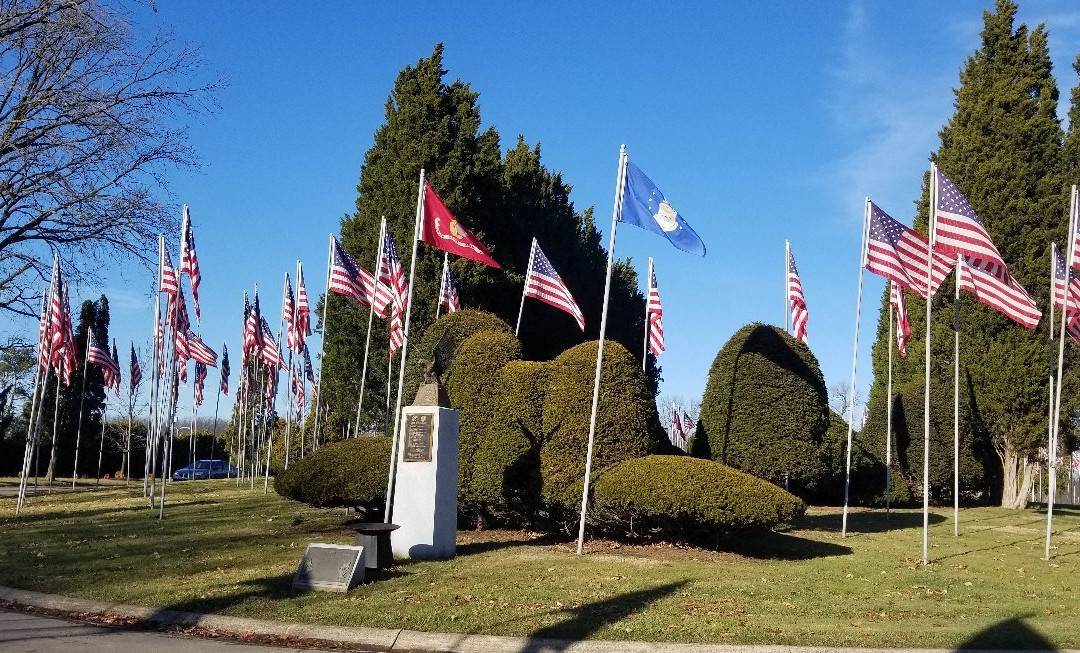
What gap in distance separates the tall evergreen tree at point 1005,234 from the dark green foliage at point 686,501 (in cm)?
1569

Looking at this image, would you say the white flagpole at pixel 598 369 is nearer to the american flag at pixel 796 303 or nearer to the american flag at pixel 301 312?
the american flag at pixel 796 303

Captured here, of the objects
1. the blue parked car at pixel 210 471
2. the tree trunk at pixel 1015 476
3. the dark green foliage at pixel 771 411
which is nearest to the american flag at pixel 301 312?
the dark green foliage at pixel 771 411

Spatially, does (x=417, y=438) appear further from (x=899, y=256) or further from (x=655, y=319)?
(x=655, y=319)

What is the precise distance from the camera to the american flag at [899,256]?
55.1 feet

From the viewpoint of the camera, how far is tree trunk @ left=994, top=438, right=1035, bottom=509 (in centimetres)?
2875

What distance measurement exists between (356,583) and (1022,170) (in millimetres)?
27053

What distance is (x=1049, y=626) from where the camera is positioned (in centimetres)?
969

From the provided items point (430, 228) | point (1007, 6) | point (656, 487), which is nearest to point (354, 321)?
point (430, 228)

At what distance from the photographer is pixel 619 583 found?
38.2 ft

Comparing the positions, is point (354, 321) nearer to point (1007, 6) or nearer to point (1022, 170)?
point (1022, 170)

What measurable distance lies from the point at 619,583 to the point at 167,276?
48.9 feet

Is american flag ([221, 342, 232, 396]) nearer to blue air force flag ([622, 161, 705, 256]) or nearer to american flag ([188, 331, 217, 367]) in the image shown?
american flag ([188, 331, 217, 367])

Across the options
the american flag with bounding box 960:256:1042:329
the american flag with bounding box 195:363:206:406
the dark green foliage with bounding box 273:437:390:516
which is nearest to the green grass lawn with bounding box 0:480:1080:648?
the dark green foliage with bounding box 273:437:390:516

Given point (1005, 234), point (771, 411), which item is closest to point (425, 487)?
point (771, 411)
